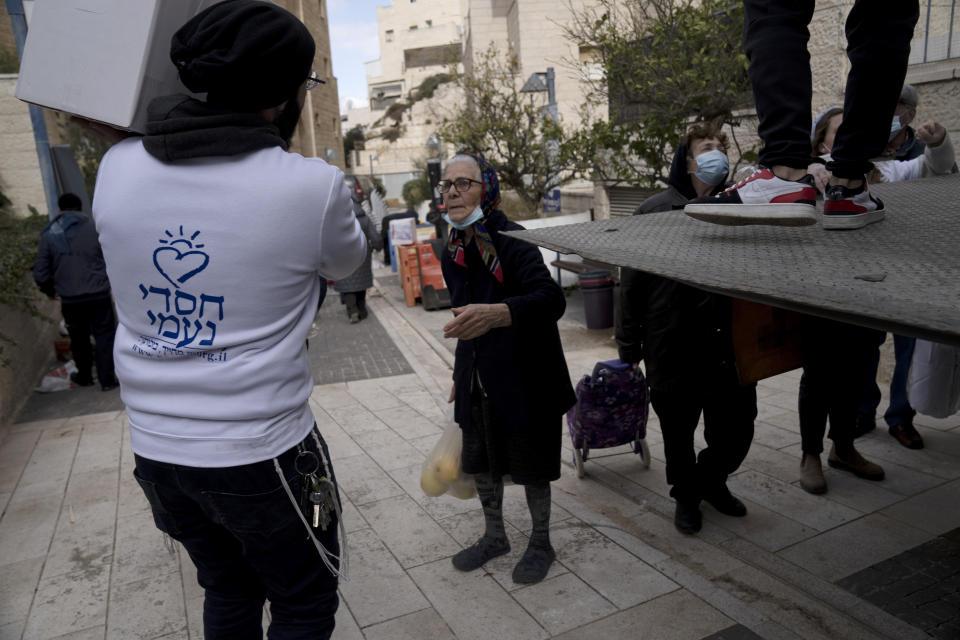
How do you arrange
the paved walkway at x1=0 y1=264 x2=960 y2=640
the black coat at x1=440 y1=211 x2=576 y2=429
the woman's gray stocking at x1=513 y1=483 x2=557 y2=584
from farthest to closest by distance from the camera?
1. the woman's gray stocking at x1=513 y1=483 x2=557 y2=584
2. the black coat at x1=440 y1=211 x2=576 y2=429
3. the paved walkway at x1=0 y1=264 x2=960 y2=640

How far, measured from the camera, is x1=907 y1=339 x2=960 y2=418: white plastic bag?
12.5 feet

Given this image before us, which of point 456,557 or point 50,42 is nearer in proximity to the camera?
point 50,42

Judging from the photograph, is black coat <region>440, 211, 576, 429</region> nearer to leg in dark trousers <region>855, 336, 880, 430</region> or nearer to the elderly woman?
the elderly woman

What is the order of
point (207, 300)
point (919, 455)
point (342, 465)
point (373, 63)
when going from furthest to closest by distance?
point (373, 63), point (342, 465), point (919, 455), point (207, 300)

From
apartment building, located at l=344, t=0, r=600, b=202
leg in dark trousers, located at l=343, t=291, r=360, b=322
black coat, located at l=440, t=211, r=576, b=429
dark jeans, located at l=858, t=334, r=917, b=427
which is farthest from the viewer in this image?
apartment building, located at l=344, t=0, r=600, b=202

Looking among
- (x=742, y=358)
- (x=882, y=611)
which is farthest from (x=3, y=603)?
Answer: (x=882, y=611)

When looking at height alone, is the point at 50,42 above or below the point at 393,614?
above

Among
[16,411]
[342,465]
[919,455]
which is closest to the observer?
[919,455]

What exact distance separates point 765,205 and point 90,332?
8.26 m

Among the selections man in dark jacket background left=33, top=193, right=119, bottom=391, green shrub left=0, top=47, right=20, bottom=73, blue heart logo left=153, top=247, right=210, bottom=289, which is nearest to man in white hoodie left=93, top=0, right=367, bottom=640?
blue heart logo left=153, top=247, right=210, bottom=289

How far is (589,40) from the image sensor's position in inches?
333

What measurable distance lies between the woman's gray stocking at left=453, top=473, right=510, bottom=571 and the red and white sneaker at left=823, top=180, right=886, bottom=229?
6.61ft

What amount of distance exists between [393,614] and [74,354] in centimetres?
658

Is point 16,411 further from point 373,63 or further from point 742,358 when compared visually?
point 373,63
